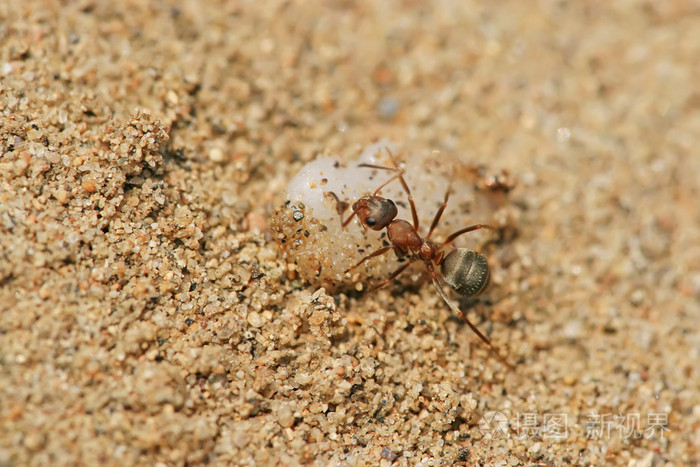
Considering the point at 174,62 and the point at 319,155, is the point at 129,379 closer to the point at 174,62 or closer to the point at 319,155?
the point at 319,155

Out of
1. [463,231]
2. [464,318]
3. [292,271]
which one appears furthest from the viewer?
[463,231]

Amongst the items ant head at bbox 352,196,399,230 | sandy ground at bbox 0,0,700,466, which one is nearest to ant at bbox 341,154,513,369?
ant head at bbox 352,196,399,230

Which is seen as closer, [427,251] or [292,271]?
[292,271]

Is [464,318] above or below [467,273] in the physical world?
below

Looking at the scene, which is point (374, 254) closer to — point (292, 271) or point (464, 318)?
point (292, 271)

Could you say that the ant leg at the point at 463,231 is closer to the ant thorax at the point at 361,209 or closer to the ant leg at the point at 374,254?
the ant thorax at the point at 361,209

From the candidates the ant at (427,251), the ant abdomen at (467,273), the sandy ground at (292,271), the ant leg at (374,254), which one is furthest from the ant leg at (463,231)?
the ant leg at (374,254)

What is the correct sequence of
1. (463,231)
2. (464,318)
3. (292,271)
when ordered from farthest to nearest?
(463,231)
(464,318)
(292,271)

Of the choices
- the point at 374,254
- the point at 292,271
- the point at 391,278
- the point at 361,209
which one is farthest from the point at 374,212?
the point at 292,271

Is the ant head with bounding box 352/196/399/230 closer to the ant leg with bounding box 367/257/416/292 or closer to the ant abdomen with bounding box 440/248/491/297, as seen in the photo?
the ant leg with bounding box 367/257/416/292
